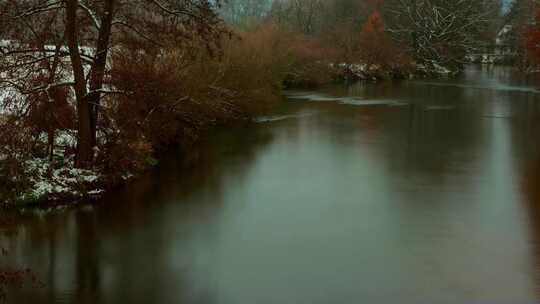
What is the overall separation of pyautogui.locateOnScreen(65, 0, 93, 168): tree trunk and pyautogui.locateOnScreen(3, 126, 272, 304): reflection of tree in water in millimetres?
1348

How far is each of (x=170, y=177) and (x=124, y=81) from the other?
2.83 metres

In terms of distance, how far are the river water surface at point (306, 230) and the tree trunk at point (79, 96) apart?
144cm

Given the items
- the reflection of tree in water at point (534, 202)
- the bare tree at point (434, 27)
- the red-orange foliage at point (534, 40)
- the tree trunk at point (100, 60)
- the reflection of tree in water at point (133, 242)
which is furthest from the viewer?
the bare tree at point (434, 27)

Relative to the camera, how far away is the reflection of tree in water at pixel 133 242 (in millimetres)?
10070

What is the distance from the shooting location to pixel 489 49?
79000mm

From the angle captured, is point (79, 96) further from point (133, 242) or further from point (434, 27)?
point (434, 27)

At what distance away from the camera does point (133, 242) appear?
12438mm

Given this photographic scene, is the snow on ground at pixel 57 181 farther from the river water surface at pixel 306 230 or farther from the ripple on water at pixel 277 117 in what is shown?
the ripple on water at pixel 277 117

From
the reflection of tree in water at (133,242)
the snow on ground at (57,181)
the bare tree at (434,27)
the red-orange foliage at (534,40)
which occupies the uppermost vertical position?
the bare tree at (434,27)

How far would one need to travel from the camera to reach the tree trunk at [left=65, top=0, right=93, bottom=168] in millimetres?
15141

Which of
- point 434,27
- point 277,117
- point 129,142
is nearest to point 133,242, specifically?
point 129,142

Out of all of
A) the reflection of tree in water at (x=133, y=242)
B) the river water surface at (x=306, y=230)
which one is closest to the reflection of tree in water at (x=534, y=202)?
the river water surface at (x=306, y=230)

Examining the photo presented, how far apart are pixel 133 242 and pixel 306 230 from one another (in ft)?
11.2

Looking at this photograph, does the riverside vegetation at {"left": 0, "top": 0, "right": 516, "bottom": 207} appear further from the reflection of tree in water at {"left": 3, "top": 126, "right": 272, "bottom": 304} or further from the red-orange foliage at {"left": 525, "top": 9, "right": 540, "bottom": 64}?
the red-orange foliage at {"left": 525, "top": 9, "right": 540, "bottom": 64}
